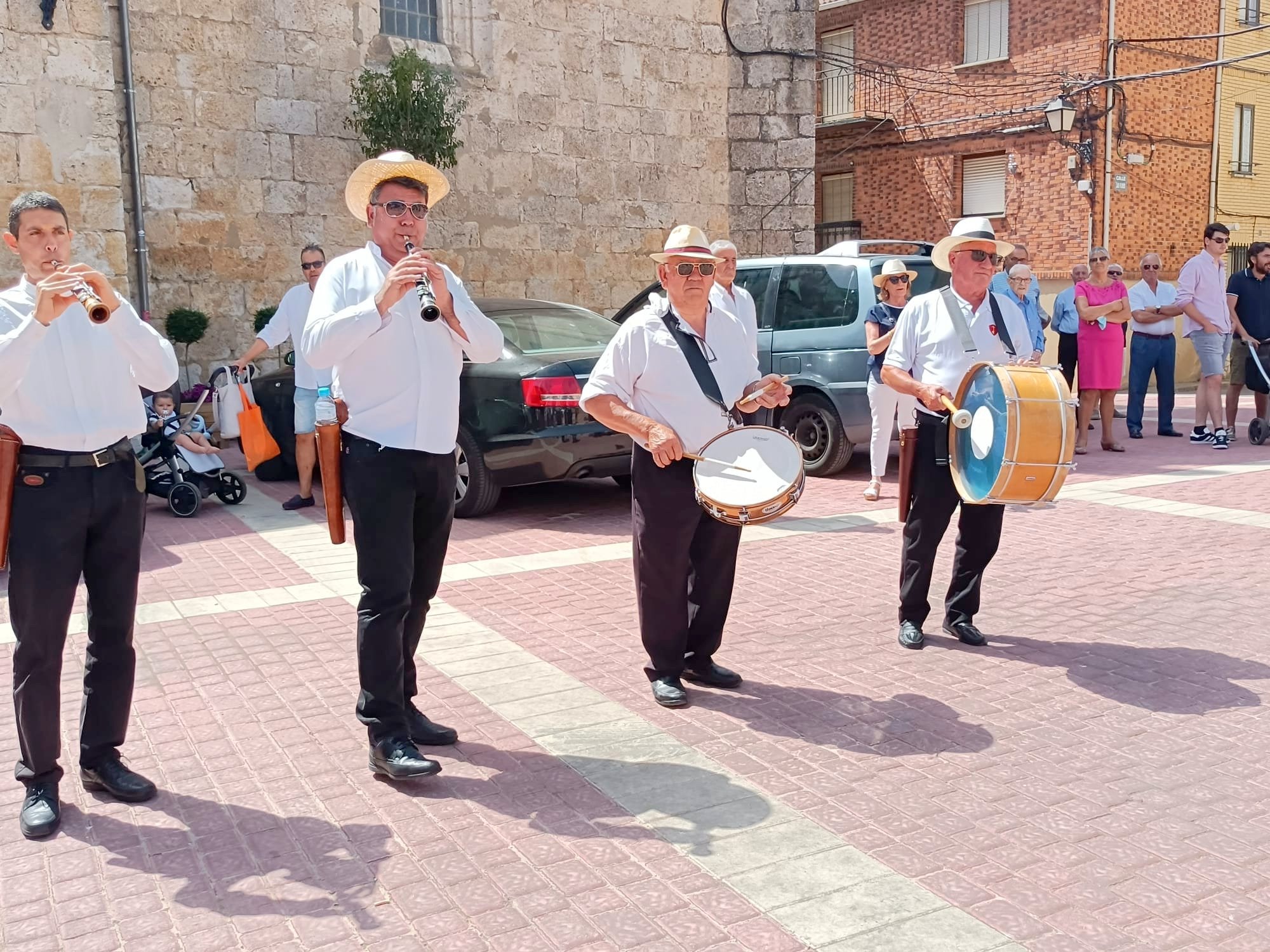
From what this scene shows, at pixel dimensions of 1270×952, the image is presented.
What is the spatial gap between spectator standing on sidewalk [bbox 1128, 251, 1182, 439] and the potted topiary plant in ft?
32.1

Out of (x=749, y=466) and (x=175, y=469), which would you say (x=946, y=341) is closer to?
(x=749, y=466)

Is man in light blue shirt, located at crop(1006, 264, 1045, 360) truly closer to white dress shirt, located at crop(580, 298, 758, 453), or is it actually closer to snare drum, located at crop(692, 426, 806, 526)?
white dress shirt, located at crop(580, 298, 758, 453)

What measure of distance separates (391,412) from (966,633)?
2.98 metres

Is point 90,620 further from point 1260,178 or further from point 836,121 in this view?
point 1260,178

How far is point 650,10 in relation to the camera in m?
16.4

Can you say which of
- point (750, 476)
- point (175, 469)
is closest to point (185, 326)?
point (175, 469)

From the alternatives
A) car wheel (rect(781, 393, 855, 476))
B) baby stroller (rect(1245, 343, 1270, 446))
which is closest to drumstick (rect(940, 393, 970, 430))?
car wheel (rect(781, 393, 855, 476))

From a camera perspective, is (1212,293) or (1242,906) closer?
(1242,906)

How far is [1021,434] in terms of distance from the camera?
4.80 meters

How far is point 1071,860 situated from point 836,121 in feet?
82.3

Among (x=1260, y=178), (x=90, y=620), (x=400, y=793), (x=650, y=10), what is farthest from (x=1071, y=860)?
(x=1260, y=178)

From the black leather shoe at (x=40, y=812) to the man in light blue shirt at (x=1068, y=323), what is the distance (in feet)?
35.7

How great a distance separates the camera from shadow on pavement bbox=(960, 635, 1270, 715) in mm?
4770

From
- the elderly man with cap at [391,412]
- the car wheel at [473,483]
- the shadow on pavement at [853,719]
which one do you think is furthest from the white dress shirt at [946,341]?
the car wheel at [473,483]
